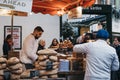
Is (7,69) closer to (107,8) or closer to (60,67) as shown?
(60,67)

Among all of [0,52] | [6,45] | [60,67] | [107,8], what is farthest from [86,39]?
[107,8]

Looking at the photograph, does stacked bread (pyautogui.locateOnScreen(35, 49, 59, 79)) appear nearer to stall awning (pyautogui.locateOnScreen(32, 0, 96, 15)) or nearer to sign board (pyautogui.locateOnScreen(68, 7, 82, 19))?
stall awning (pyautogui.locateOnScreen(32, 0, 96, 15))

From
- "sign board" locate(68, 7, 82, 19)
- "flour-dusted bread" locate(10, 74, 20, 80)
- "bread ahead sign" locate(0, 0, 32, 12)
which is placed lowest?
"flour-dusted bread" locate(10, 74, 20, 80)

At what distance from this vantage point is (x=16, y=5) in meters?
5.04

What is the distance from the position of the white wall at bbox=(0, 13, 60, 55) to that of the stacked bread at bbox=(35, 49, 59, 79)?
8236 millimetres

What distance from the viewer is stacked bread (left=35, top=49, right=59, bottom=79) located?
4984mm

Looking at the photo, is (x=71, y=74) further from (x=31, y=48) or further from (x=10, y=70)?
(x=10, y=70)

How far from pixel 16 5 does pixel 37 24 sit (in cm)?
891

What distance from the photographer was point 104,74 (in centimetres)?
549

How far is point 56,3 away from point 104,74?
4.03 meters

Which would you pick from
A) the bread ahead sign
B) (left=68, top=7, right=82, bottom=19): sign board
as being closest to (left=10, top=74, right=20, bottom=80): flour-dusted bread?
the bread ahead sign

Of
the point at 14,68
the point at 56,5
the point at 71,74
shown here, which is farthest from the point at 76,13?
the point at 14,68

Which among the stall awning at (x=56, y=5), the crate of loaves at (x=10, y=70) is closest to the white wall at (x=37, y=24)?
the stall awning at (x=56, y=5)

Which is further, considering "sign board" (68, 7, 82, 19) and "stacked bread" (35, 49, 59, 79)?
"sign board" (68, 7, 82, 19)
